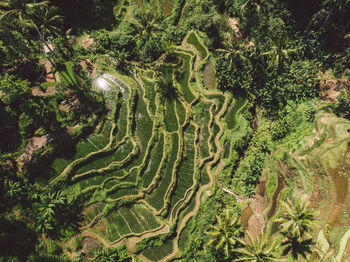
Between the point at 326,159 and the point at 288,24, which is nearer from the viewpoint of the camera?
the point at 326,159

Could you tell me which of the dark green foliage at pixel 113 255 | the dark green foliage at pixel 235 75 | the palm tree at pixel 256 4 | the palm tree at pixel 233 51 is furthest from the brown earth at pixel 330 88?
the dark green foliage at pixel 113 255

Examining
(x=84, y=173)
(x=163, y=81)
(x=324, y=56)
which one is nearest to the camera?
(x=84, y=173)

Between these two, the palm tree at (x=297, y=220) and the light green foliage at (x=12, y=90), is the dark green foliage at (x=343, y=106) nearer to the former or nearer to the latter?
the palm tree at (x=297, y=220)

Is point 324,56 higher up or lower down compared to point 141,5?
lower down

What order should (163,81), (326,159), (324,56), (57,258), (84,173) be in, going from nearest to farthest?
(57,258), (326,159), (84,173), (324,56), (163,81)

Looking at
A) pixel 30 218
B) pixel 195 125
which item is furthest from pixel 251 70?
pixel 30 218

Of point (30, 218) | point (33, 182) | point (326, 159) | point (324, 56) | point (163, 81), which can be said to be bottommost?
point (30, 218)

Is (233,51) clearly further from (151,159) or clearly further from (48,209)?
(48,209)

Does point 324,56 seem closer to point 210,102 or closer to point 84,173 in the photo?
point 210,102

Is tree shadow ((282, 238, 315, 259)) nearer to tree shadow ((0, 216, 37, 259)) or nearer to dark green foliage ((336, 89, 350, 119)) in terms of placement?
dark green foliage ((336, 89, 350, 119))
